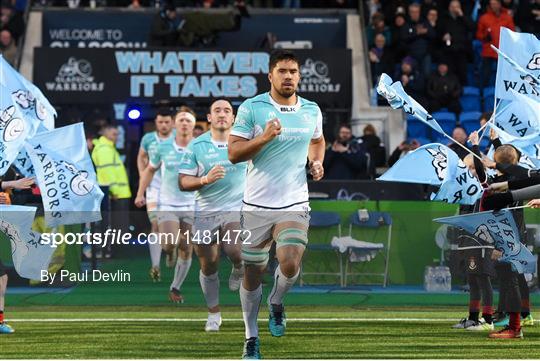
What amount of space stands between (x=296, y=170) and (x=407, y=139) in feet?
42.6

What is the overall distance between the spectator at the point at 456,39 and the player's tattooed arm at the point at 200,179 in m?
12.6

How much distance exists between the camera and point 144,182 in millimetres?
19016

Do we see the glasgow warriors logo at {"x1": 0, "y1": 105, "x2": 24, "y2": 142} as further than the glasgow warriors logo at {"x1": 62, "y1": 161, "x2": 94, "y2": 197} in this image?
No

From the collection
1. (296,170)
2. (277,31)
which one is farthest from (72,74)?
(296,170)

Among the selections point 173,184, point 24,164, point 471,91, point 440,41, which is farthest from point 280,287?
point 440,41

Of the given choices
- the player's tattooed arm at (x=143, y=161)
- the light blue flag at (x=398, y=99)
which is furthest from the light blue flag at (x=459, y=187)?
the player's tattooed arm at (x=143, y=161)

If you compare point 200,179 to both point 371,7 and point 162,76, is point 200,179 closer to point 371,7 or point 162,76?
point 162,76

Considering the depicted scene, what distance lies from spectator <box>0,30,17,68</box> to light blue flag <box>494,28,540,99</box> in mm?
13722

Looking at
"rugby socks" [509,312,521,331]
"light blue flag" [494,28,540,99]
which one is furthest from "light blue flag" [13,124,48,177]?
"rugby socks" [509,312,521,331]

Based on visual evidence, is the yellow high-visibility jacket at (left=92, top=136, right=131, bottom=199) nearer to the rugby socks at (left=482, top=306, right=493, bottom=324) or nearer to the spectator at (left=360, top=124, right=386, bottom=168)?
the spectator at (left=360, top=124, right=386, bottom=168)

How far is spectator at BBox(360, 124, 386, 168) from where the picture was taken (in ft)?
75.2

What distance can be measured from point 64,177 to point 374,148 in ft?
31.3

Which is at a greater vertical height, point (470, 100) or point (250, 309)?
point (470, 100)

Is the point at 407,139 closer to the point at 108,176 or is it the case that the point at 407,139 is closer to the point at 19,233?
the point at 108,176
